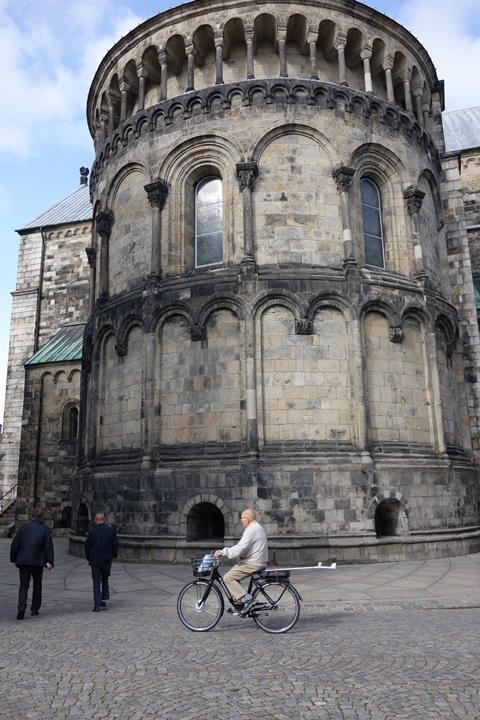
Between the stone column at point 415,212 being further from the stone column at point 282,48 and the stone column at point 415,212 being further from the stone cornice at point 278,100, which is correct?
the stone column at point 282,48

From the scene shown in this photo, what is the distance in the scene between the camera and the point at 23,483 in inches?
1107

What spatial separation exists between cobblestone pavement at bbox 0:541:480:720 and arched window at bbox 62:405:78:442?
55.9ft

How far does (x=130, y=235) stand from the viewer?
19.9 meters

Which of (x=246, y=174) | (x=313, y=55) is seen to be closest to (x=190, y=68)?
(x=313, y=55)

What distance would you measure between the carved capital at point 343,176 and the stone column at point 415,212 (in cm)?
232

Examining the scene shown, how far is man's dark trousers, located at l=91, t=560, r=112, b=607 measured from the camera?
Result: 1043 cm

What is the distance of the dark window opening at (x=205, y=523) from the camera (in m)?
16.4

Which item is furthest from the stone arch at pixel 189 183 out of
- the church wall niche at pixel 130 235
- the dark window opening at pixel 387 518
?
the dark window opening at pixel 387 518

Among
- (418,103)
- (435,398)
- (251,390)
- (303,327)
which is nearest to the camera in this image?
(251,390)

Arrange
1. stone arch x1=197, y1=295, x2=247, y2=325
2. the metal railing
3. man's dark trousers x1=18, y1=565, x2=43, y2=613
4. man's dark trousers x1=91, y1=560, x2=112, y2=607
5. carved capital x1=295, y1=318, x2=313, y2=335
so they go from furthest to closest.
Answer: the metal railing → stone arch x1=197, y1=295, x2=247, y2=325 → carved capital x1=295, y1=318, x2=313, y2=335 → man's dark trousers x1=91, y1=560, x2=112, y2=607 → man's dark trousers x1=18, y1=565, x2=43, y2=613

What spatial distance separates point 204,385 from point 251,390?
1452 mm

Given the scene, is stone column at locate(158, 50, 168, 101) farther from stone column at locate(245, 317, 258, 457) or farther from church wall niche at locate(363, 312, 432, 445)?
church wall niche at locate(363, 312, 432, 445)

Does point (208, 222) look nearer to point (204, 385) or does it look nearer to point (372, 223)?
point (372, 223)

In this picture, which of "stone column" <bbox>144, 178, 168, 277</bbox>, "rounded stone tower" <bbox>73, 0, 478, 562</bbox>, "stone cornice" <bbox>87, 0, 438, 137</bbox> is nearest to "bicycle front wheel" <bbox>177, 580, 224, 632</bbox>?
"rounded stone tower" <bbox>73, 0, 478, 562</bbox>
